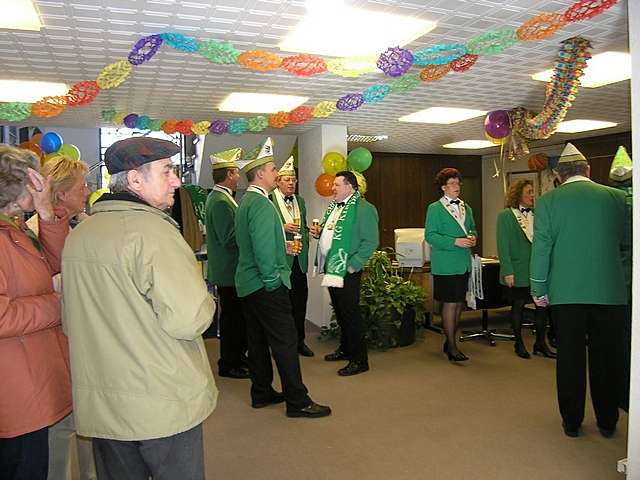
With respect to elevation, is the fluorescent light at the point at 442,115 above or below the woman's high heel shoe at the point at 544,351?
above

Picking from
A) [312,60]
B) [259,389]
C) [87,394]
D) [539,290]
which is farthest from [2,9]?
[539,290]

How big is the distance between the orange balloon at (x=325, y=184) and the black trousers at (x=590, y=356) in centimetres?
299

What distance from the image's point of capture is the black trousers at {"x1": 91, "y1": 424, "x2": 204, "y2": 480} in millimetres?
1646

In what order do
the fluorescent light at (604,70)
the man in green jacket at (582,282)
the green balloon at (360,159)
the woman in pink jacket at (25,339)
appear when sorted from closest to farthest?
the woman in pink jacket at (25,339) < the man in green jacket at (582,282) < the fluorescent light at (604,70) < the green balloon at (360,159)

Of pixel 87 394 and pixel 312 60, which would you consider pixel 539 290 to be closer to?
pixel 312 60

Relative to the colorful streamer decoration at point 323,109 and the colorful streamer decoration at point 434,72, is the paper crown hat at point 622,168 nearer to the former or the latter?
the colorful streamer decoration at point 434,72

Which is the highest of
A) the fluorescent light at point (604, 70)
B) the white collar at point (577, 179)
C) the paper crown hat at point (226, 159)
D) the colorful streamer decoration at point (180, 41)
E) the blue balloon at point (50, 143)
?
the fluorescent light at point (604, 70)

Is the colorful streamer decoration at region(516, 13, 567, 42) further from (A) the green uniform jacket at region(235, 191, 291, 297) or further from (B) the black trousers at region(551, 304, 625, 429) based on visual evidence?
(A) the green uniform jacket at region(235, 191, 291, 297)

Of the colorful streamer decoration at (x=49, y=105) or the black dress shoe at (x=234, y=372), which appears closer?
the colorful streamer decoration at (x=49, y=105)

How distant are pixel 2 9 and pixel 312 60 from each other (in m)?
1.56

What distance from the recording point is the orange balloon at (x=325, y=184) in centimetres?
565

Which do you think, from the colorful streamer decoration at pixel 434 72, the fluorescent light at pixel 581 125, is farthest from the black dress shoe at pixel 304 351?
the fluorescent light at pixel 581 125

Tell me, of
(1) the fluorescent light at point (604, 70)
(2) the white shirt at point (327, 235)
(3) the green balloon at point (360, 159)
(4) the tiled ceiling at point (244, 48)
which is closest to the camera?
(4) the tiled ceiling at point (244, 48)

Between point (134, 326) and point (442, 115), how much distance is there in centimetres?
472
